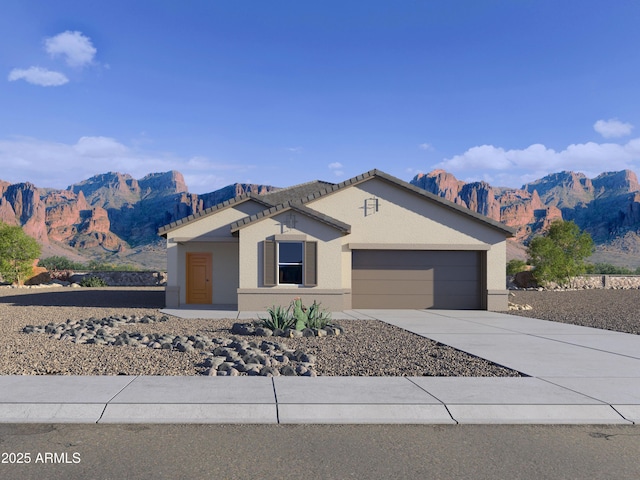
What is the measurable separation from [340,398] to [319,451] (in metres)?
1.60

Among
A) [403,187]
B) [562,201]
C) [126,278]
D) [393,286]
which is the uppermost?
[562,201]

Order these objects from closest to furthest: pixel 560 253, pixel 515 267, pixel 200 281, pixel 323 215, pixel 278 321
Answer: pixel 278 321, pixel 323 215, pixel 200 281, pixel 560 253, pixel 515 267

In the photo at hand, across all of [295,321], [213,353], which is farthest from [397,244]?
[213,353]

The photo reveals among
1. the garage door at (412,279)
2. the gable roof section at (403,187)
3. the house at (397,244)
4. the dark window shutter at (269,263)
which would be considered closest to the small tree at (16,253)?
the house at (397,244)

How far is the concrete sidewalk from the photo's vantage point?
6105mm

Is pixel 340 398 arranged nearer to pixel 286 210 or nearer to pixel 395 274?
pixel 286 210

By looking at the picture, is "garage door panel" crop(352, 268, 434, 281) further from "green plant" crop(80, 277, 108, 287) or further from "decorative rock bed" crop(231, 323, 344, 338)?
"green plant" crop(80, 277, 108, 287)

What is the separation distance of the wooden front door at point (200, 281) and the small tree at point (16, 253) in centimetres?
1812

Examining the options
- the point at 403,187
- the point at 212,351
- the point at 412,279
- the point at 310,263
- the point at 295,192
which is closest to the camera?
the point at 212,351

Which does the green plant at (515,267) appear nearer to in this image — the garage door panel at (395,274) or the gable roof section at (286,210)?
the garage door panel at (395,274)

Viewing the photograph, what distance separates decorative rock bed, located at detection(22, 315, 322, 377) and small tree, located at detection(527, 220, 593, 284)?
23.9 metres

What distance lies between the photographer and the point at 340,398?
670 centimetres

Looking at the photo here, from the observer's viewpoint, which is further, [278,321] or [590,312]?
[590,312]

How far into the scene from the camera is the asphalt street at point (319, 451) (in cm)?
465
